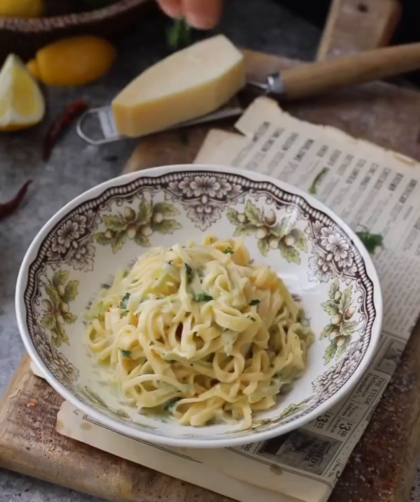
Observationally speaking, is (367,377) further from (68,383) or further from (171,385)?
(68,383)

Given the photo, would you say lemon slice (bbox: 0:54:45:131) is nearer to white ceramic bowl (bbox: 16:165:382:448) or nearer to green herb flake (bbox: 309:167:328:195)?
white ceramic bowl (bbox: 16:165:382:448)

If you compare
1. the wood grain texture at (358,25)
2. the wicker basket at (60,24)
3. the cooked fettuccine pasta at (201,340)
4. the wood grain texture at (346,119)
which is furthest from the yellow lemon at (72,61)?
the cooked fettuccine pasta at (201,340)

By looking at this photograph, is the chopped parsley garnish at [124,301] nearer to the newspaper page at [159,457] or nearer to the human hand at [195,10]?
the newspaper page at [159,457]

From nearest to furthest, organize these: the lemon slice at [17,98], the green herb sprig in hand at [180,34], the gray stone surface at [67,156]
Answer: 1. the gray stone surface at [67,156]
2. the lemon slice at [17,98]
3. the green herb sprig in hand at [180,34]

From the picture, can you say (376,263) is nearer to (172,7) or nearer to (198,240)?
(198,240)

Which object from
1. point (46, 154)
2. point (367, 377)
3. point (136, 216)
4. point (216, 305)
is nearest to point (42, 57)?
point (46, 154)

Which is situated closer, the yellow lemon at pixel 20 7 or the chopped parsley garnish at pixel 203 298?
the chopped parsley garnish at pixel 203 298
